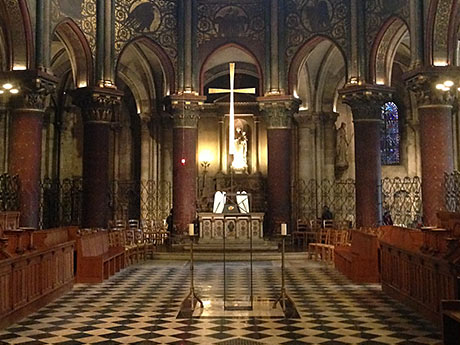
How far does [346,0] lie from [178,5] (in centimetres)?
655

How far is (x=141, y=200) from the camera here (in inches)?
1118

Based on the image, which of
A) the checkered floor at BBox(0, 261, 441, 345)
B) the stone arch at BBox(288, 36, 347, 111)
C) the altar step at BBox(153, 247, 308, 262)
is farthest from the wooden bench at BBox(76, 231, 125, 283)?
the stone arch at BBox(288, 36, 347, 111)

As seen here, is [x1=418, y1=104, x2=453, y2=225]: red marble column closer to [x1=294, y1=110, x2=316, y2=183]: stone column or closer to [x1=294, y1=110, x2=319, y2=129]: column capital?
[x1=294, y1=110, x2=316, y2=183]: stone column

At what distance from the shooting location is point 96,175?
68.3ft

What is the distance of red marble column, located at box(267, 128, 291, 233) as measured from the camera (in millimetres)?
22375

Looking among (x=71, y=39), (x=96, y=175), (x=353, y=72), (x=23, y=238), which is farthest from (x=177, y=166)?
(x=23, y=238)

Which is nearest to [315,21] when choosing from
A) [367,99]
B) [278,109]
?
[278,109]

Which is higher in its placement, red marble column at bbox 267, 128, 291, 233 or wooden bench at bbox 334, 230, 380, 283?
red marble column at bbox 267, 128, 291, 233

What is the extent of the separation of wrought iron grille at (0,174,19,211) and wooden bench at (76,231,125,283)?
289 cm

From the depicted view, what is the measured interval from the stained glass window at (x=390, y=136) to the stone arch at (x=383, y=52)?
943 centimetres

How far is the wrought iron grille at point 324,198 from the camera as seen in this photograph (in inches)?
1056

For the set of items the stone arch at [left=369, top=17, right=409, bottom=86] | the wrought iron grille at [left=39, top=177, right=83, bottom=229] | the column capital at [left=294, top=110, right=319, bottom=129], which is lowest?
the wrought iron grille at [left=39, top=177, right=83, bottom=229]

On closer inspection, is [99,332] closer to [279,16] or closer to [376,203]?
[376,203]

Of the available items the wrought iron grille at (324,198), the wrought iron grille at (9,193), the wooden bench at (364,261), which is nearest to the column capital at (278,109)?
the wrought iron grille at (324,198)
